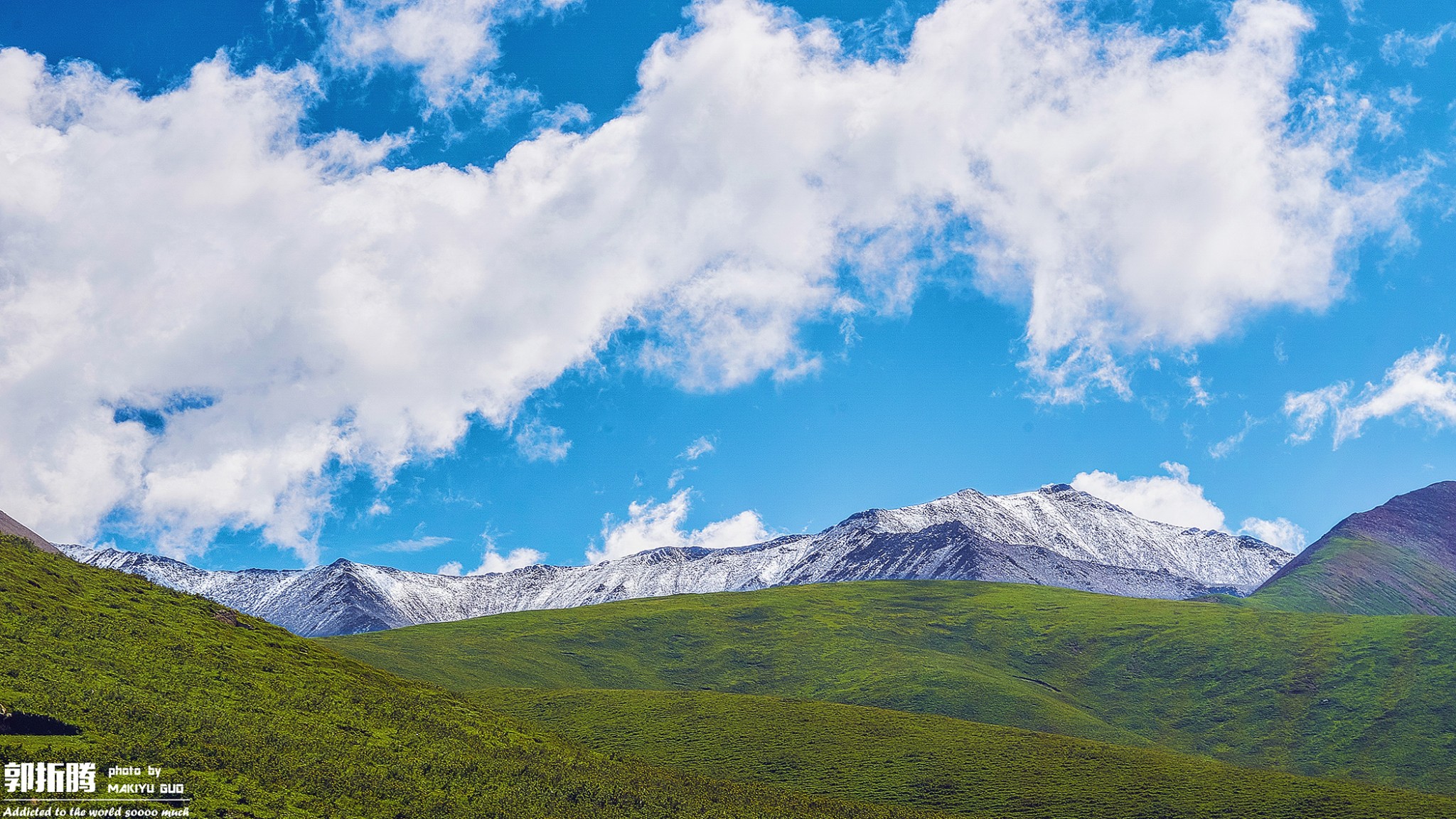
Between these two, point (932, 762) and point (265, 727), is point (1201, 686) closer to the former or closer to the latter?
point (932, 762)

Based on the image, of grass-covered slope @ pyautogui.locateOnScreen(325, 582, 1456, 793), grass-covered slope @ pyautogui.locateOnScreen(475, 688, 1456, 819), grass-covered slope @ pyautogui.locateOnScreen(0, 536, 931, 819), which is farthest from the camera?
grass-covered slope @ pyautogui.locateOnScreen(325, 582, 1456, 793)

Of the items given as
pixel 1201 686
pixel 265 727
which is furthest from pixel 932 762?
pixel 1201 686

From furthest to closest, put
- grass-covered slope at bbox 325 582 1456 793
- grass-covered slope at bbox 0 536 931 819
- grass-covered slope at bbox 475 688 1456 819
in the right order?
grass-covered slope at bbox 325 582 1456 793 < grass-covered slope at bbox 475 688 1456 819 < grass-covered slope at bbox 0 536 931 819

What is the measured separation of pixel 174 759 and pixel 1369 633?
206002 mm

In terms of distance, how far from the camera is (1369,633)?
184250mm

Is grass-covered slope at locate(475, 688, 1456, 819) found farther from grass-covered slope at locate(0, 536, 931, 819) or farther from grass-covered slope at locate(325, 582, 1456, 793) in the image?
grass-covered slope at locate(325, 582, 1456, 793)

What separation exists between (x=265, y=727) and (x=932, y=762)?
3047 inches

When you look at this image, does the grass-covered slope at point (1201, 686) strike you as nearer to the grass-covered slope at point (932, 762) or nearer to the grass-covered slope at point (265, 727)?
the grass-covered slope at point (932, 762)

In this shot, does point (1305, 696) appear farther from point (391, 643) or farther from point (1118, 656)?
point (391, 643)

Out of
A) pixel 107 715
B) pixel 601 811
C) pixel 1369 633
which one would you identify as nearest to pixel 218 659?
pixel 107 715

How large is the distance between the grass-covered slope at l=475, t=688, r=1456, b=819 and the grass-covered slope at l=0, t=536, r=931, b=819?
76.0 feet

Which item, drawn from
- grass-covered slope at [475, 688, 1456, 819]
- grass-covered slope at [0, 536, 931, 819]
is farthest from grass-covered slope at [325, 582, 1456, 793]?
grass-covered slope at [0, 536, 931, 819]

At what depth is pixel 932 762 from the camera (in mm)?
109812

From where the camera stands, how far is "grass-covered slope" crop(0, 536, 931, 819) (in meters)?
44.1
